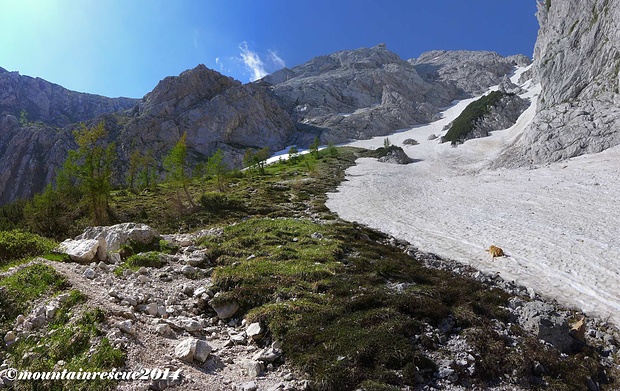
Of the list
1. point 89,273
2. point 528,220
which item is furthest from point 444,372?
point 528,220

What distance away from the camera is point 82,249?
13.5 meters

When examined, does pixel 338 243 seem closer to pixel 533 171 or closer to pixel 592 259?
pixel 592 259

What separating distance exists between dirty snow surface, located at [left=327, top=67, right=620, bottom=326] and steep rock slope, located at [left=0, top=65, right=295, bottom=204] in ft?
334

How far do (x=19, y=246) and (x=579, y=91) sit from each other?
306ft

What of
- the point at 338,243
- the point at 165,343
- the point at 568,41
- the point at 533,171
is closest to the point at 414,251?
the point at 338,243

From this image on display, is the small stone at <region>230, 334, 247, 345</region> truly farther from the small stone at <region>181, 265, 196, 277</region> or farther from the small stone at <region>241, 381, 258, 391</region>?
the small stone at <region>181, 265, 196, 277</region>

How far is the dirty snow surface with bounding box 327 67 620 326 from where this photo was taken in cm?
1530

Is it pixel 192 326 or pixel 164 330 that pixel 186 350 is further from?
pixel 192 326

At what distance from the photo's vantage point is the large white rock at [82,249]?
13141mm

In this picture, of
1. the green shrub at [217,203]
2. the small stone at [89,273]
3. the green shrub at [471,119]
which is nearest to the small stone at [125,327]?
the small stone at [89,273]

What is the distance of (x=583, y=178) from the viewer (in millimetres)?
37469

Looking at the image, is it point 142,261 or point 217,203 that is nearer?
point 142,261

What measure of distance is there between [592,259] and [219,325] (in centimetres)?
1920

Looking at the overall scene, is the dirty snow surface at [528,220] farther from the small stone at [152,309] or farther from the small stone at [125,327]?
the small stone at [125,327]
